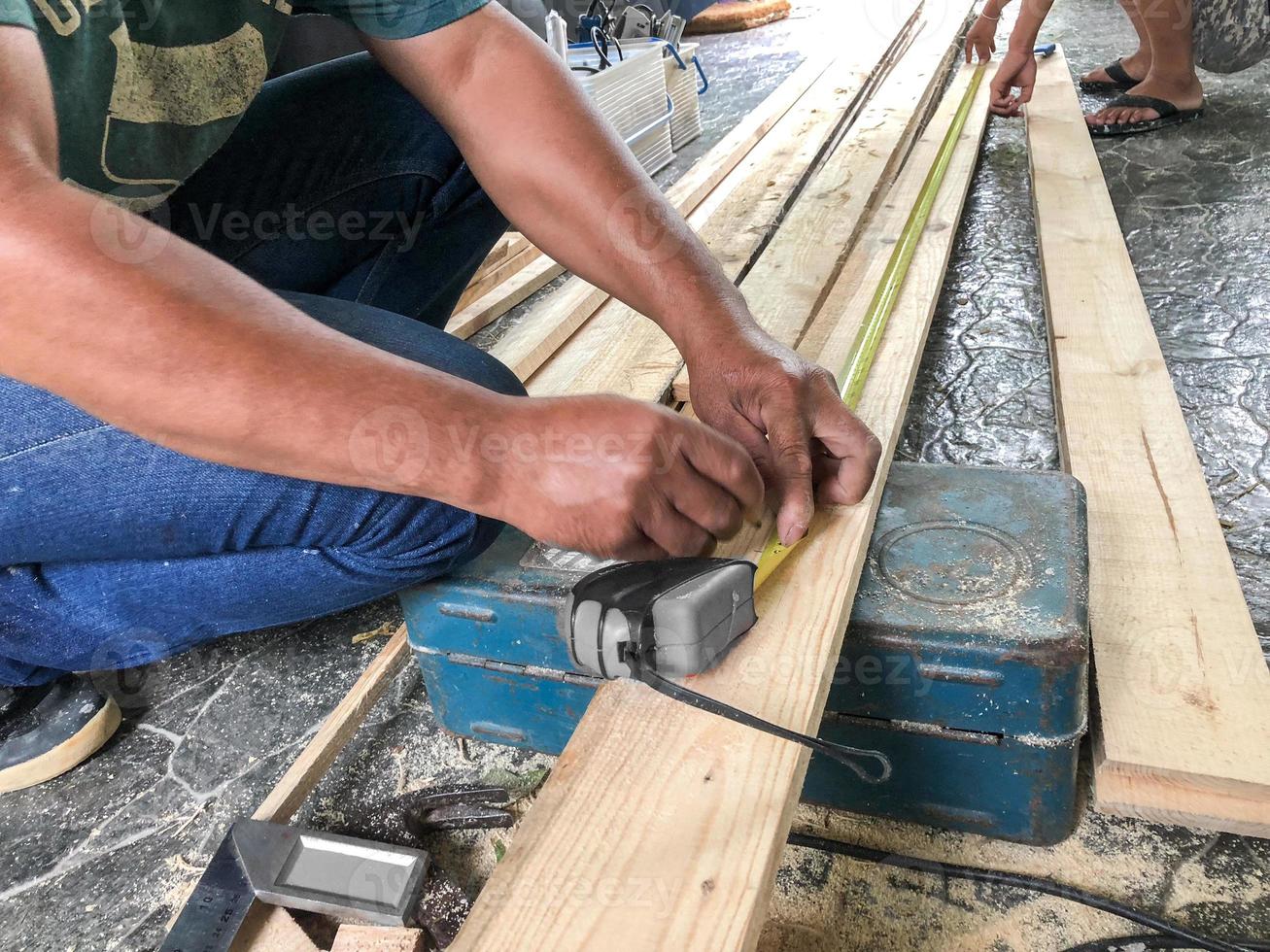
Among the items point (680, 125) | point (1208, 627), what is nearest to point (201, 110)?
point (1208, 627)

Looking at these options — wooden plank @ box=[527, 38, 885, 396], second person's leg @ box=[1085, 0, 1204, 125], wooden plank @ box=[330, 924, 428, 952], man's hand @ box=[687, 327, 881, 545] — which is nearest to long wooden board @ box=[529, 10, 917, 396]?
wooden plank @ box=[527, 38, 885, 396]

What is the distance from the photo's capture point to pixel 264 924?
1146 mm

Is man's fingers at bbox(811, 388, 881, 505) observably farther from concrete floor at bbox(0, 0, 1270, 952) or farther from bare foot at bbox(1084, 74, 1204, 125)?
bare foot at bbox(1084, 74, 1204, 125)

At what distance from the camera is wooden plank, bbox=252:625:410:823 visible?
1.27 metres

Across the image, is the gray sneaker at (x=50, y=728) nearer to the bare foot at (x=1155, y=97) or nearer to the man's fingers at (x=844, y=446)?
the man's fingers at (x=844, y=446)

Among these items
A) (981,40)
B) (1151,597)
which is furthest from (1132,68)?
(1151,597)

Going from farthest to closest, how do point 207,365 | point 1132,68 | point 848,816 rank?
point 1132,68 → point 848,816 → point 207,365

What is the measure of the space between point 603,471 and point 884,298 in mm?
1306

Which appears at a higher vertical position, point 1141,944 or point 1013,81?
point 1013,81

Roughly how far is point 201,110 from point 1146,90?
383cm

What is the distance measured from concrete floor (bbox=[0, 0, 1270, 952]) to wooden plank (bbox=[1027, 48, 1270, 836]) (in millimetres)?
119

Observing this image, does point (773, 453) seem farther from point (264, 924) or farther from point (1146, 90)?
point (1146, 90)

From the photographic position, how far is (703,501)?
3.15 ft

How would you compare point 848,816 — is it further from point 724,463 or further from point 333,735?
point 333,735
